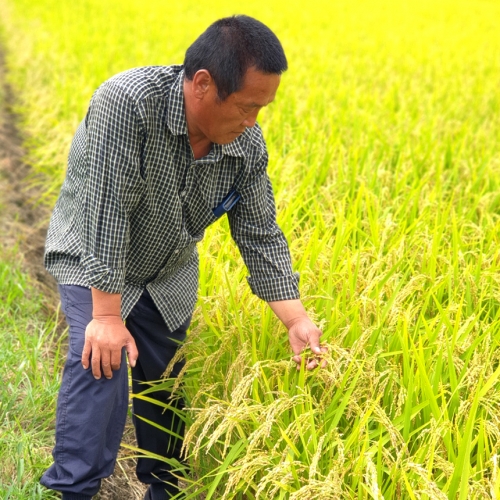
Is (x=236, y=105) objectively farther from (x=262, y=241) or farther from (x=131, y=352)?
(x=131, y=352)

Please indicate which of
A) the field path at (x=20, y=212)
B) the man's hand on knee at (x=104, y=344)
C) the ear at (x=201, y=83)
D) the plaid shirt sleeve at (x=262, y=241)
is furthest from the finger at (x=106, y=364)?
the field path at (x=20, y=212)

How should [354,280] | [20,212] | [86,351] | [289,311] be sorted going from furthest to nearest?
[20,212], [354,280], [289,311], [86,351]

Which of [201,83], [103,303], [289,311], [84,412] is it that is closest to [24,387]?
[84,412]

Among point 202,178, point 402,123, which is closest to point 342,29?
point 402,123

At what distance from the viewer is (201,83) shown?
1.52 metres

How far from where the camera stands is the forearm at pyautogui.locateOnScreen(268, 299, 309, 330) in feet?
5.86

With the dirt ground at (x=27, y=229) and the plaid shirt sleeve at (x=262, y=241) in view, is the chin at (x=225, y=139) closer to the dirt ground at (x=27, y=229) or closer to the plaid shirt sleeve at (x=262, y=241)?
the plaid shirt sleeve at (x=262, y=241)

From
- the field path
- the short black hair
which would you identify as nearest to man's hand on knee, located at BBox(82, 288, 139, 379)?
the short black hair

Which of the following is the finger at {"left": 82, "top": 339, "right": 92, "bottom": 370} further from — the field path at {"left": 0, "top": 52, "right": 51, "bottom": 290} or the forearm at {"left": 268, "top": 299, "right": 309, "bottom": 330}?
the field path at {"left": 0, "top": 52, "right": 51, "bottom": 290}

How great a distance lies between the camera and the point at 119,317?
1.59 m

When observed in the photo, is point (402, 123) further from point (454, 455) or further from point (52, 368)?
point (454, 455)

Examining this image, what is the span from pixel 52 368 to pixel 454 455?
1.52m

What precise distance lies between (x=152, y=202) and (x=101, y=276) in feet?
0.77

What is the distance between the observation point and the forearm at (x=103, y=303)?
1.55m
